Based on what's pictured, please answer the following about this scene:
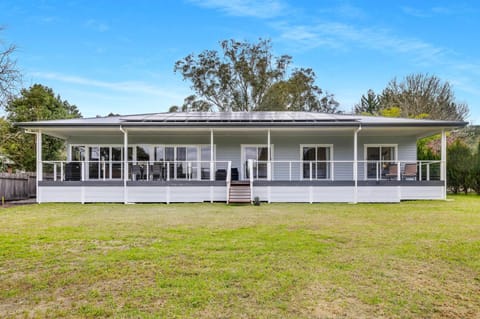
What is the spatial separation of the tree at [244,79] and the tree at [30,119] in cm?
1104

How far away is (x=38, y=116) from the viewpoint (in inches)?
805

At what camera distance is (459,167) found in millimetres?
15805

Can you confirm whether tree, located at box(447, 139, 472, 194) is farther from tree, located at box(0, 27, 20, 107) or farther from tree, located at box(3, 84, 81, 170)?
tree, located at box(3, 84, 81, 170)

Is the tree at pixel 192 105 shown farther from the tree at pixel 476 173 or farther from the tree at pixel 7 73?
the tree at pixel 476 173

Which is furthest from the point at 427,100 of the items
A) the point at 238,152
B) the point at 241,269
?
the point at 241,269

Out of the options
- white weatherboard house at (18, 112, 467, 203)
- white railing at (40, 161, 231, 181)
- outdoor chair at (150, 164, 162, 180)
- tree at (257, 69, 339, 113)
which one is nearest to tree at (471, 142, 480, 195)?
white weatherboard house at (18, 112, 467, 203)

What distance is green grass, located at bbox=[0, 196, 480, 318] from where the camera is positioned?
2951mm

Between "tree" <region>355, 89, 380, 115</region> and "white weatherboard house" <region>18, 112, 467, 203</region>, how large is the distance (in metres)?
21.1

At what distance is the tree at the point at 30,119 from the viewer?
18.2 meters

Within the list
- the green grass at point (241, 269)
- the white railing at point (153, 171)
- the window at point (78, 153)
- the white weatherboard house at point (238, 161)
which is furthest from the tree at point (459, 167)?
the window at point (78, 153)

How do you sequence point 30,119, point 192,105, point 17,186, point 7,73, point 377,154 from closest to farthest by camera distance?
1. point 7,73
2. point 17,186
3. point 377,154
4. point 30,119
5. point 192,105

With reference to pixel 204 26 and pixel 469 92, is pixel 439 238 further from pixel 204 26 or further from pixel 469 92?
pixel 469 92

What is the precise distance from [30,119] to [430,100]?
31689 millimetres

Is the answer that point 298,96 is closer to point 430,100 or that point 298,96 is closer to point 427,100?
point 427,100
